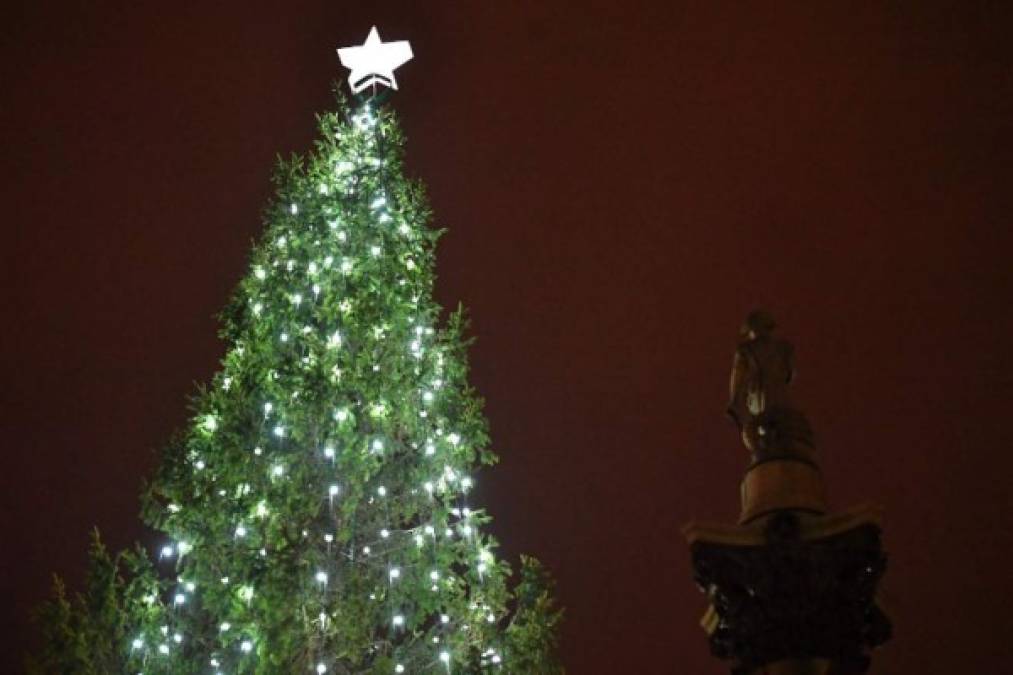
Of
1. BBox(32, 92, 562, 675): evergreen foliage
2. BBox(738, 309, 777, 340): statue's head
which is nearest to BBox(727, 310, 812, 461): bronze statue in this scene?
BBox(738, 309, 777, 340): statue's head

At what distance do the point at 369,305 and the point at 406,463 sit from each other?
1.93 metres

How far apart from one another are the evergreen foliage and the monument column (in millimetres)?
5015

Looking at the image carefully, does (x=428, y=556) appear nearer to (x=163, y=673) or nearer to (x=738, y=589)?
(x=163, y=673)

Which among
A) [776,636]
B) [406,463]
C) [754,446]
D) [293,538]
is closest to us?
[776,636]

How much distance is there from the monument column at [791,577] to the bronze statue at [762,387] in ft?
0.81

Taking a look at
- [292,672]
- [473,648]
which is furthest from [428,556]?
[292,672]

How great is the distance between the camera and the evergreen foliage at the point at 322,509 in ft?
38.2

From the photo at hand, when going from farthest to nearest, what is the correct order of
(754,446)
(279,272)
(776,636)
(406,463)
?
(279,272) < (406,463) < (754,446) < (776,636)

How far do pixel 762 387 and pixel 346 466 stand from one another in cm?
552

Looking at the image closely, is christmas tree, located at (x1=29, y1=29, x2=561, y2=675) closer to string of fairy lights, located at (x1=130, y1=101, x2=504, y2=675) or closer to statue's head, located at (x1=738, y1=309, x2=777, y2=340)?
string of fairy lights, located at (x1=130, y1=101, x2=504, y2=675)

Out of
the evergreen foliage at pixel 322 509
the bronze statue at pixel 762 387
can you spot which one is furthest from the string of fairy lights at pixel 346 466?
the bronze statue at pixel 762 387

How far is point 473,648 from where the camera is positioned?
39.3ft

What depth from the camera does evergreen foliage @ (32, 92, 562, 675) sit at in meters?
11.6

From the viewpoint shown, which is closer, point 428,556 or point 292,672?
point 292,672
